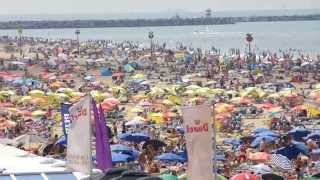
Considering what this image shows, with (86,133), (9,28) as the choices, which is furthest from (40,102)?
(9,28)

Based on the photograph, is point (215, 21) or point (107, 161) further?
point (215, 21)

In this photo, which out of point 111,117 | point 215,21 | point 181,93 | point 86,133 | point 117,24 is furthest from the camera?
point 215,21

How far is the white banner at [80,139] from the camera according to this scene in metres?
6.36

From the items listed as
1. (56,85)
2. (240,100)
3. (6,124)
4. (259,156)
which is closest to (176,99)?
(240,100)

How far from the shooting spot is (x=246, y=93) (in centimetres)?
3094

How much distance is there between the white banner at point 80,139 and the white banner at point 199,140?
3.35ft

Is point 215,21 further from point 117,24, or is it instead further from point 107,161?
point 107,161

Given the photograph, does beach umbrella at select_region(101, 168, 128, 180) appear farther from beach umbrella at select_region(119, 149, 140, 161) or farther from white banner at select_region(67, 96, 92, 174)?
beach umbrella at select_region(119, 149, 140, 161)

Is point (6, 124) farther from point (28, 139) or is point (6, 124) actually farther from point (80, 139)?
point (80, 139)

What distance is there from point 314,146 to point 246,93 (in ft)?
41.0

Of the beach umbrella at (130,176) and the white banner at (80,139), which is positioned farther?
the white banner at (80,139)

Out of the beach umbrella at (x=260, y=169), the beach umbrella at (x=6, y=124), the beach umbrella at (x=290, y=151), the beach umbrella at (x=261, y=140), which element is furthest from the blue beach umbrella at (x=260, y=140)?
the beach umbrella at (x=6, y=124)

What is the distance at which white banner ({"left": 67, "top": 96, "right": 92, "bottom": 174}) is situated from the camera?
20.9 ft

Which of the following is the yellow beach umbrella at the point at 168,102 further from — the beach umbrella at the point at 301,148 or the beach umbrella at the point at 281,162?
the beach umbrella at the point at 281,162
